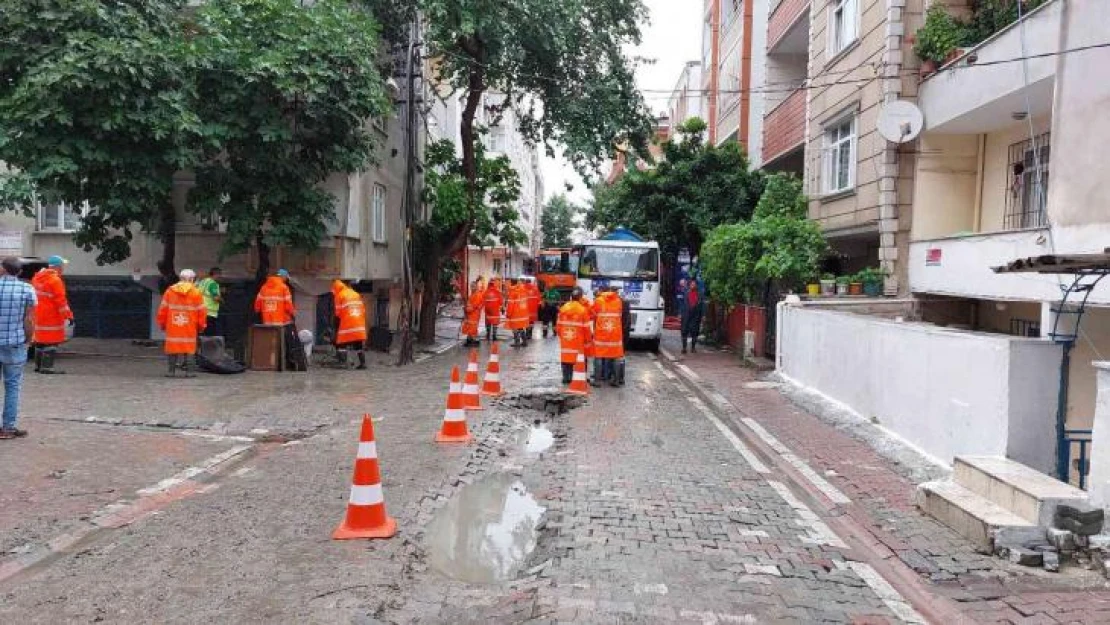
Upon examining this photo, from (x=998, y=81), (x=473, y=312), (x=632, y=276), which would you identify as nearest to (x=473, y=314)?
(x=473, y=312)

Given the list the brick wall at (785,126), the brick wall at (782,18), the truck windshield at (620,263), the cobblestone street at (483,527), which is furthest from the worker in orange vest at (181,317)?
the brick wall at (782,18)

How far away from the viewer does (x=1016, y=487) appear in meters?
5.65

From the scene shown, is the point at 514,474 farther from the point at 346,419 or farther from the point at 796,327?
the point at 796,327

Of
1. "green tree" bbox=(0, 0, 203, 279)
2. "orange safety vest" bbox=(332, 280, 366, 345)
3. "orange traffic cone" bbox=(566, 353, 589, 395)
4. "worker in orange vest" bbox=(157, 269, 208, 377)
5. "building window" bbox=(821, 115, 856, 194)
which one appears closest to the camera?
"green tree" bbox=(0, 0, 203, 279)

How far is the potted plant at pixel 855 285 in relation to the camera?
604 inches

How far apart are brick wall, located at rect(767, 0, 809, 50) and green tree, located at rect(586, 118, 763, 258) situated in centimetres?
404

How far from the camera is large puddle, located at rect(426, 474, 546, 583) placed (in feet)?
16.7

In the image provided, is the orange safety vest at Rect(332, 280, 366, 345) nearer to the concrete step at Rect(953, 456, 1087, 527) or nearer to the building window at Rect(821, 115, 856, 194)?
the building window at Rect(821, 115, 856, 194)

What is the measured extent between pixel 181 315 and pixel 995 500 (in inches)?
442

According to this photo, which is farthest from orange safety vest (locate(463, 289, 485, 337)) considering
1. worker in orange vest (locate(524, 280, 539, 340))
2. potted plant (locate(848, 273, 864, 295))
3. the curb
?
the curb

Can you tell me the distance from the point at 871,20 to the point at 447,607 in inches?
571

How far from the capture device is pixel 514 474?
7535mm

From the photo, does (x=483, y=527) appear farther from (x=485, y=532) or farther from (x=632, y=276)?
(x=632, y=276)

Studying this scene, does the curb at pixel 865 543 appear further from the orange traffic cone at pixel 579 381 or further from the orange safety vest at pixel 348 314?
the orange safety vest at pixel 348 314
